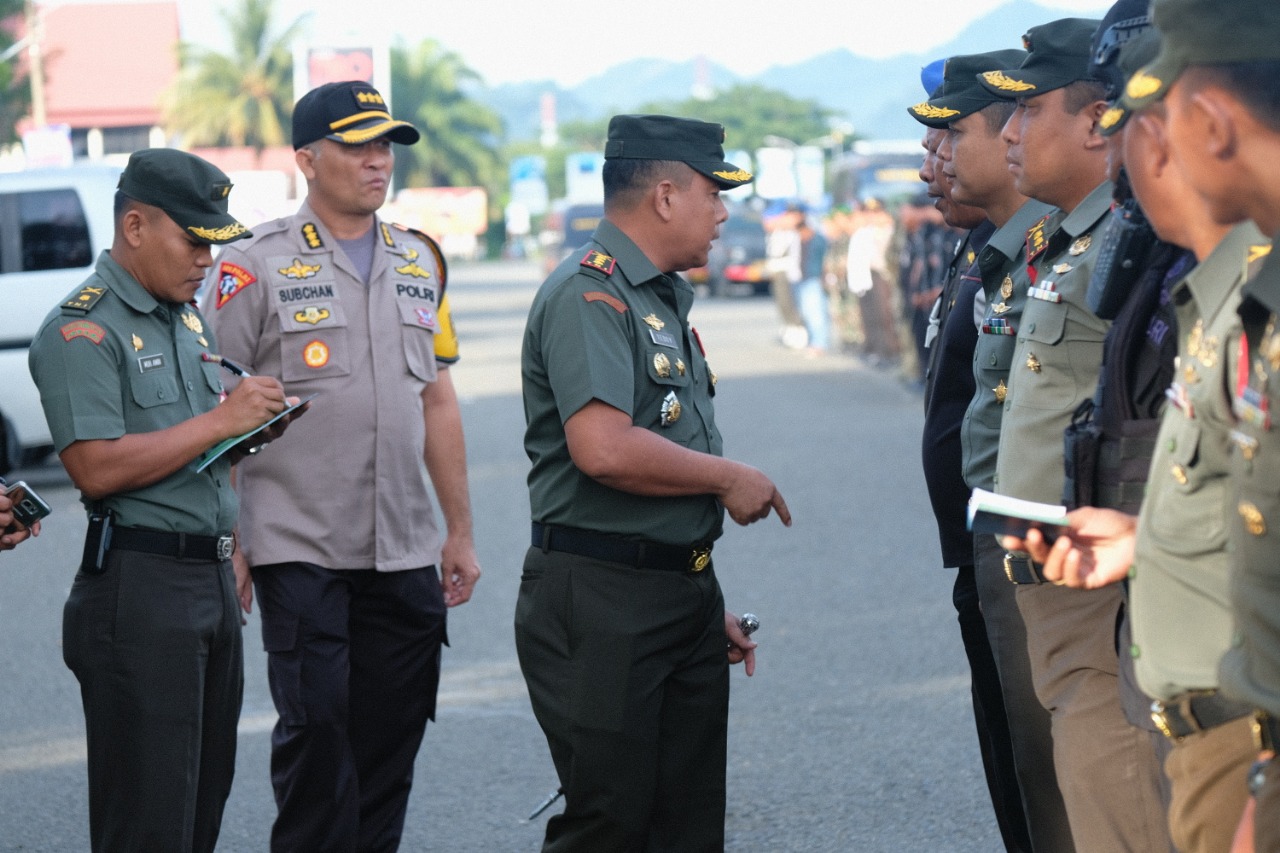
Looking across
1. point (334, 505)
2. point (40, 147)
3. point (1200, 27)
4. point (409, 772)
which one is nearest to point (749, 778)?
point (409, 772)

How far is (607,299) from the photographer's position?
12.7ft

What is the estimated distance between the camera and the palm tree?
9175 centimetres

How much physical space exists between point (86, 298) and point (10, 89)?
36.7m

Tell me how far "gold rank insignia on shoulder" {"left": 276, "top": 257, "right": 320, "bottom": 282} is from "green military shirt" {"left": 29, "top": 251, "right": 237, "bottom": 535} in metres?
0.58

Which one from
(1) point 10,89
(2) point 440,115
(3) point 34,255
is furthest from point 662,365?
(2) point 440,115

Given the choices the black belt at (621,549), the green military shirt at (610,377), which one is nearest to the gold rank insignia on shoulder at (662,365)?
the green military shirt at (610,377)

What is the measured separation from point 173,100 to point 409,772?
256 ft

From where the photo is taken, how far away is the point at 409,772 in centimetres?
482

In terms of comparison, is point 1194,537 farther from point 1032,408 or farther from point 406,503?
point 406,503

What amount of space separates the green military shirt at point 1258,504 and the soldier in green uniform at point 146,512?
233 cm

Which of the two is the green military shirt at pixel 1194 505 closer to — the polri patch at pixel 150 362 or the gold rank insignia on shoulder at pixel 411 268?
the polri patch at pixel 150 362

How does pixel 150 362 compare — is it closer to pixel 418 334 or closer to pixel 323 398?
pixel 323 398

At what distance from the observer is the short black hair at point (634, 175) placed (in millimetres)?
3994

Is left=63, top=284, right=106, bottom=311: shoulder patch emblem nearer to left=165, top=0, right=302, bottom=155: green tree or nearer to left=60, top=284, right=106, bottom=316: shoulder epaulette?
left=60, top=284, right=106, bottom=316: shoulder epaulette
